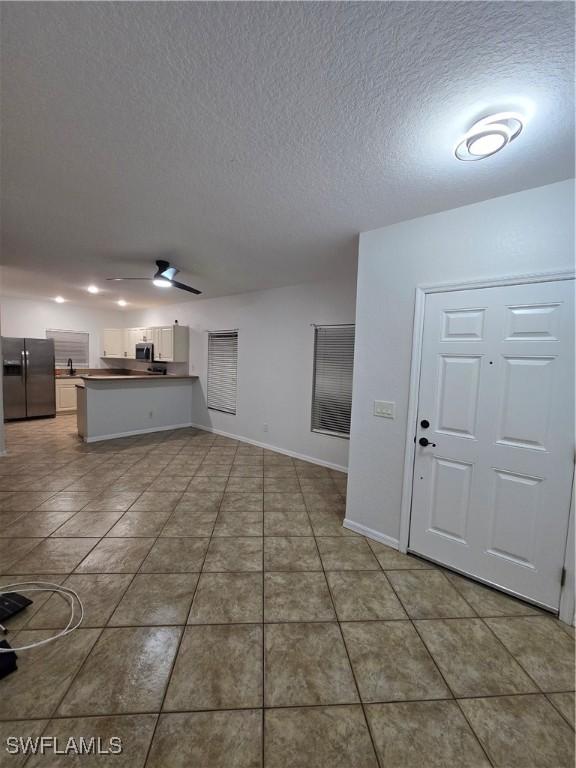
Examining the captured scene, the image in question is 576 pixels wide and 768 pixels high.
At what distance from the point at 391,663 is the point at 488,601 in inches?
34.8

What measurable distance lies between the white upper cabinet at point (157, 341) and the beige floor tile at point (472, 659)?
5.81 meters

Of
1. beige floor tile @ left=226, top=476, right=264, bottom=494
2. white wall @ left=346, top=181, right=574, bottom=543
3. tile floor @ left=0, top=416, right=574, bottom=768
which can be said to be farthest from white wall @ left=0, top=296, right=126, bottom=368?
white wall @ left=346, top=181, right=574, bottom=543

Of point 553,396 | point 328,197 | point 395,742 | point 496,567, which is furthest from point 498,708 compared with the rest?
point 328,197

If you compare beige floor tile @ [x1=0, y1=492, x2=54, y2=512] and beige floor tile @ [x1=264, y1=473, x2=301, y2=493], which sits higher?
beige floor tile @ [x1=0, y1=492, x2=54, y2=512]

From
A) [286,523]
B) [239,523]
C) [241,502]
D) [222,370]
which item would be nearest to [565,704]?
[286,523]

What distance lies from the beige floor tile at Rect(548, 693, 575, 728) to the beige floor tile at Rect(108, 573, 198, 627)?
6.01ft

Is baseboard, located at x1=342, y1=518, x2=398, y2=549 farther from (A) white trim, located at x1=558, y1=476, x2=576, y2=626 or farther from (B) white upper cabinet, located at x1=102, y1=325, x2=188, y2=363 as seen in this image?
(B) white upper cabinet, located at x1=102, y1=325, x2=188, y2=363

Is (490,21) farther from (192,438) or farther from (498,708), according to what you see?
(192,438)

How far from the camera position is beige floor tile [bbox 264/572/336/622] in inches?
69.1

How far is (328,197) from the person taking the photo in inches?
80.9

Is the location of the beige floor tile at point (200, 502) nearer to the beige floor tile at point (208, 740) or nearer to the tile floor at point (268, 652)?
the tile floor at point (268, 652)

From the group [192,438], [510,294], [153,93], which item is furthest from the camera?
[192,438]

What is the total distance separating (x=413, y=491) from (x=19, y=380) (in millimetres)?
7581

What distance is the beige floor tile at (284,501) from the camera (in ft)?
9.95
